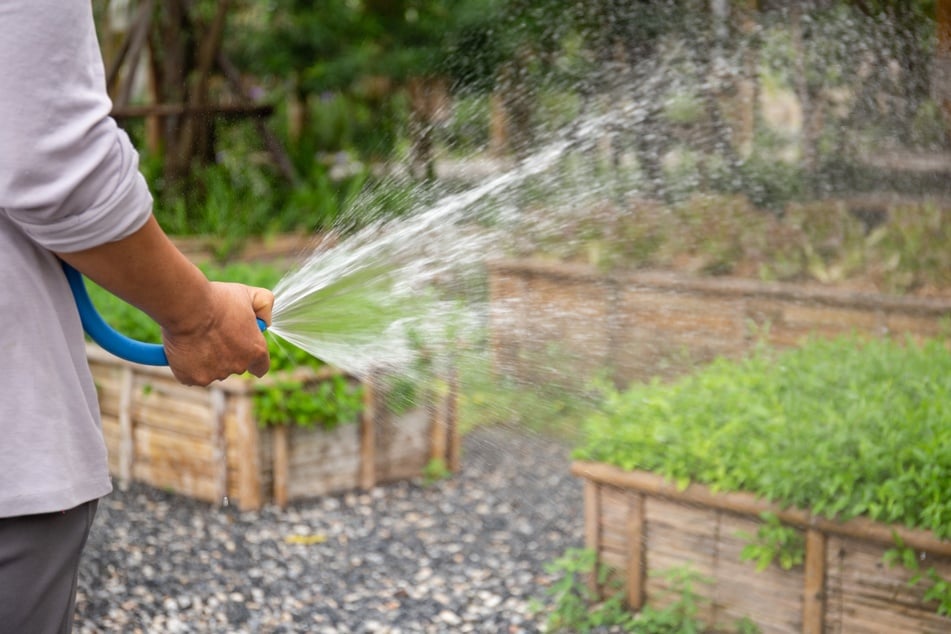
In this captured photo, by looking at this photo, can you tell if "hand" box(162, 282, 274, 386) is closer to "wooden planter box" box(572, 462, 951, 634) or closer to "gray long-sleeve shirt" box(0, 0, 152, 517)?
"gray long-sleeve shirt" box(0, 0, 152, 517)

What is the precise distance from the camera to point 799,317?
4672 mm

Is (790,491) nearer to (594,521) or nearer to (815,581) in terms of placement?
(815,581)

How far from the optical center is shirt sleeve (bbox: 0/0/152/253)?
1198 millimetres

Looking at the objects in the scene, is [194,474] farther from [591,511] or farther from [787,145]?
[787,145]

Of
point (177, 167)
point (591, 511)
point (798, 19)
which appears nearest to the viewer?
point (591, 511)

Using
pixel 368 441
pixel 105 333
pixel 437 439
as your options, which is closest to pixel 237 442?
pixel 368 441

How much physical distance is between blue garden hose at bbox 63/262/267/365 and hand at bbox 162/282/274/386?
2.4 inches

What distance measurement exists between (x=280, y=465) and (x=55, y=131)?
2955 mm

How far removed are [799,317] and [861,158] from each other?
250cm

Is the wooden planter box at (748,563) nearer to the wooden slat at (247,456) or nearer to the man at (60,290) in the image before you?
the wooden slat at (247,456)

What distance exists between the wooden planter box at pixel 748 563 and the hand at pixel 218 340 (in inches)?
64.6

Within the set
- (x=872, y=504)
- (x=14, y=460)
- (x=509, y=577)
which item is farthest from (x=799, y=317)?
(x=14, y=460)

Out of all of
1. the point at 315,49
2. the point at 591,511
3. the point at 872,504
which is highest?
the point at 315,49

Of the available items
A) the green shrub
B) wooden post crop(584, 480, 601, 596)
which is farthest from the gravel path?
the green shrub
